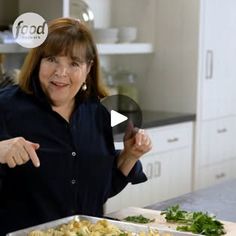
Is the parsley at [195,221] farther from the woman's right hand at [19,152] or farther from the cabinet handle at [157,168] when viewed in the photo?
the cabinet handle at [157,168]

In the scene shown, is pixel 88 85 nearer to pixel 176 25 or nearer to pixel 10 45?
pixel 10 45

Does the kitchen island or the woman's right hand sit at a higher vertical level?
the woman's right hand

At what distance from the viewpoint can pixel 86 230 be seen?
1703 mm

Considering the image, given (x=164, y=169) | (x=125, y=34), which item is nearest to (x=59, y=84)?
(x=164, y=169)

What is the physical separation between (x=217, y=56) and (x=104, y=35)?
0.86 meters

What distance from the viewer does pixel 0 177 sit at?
A: 1.92m

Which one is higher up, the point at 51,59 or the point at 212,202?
the point at 51,59

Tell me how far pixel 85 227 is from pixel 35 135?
379mm

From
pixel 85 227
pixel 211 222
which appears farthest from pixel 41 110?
pixel 211 222

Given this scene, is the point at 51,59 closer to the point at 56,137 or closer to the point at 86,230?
the point at 56,137

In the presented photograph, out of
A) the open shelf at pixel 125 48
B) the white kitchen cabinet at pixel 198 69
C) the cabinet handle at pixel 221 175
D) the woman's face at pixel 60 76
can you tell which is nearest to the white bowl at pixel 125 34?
the open shelf at pixel 125 48

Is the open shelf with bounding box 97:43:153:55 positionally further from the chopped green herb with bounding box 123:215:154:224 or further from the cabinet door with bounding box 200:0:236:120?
the chopped green herb with bounding box 123:215:154:224

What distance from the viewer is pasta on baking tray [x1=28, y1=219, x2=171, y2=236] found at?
1681mm

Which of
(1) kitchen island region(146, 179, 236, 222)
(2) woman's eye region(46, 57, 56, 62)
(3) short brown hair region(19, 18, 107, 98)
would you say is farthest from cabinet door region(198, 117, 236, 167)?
(2) woman's eye region(46, 57, 56, 62)
